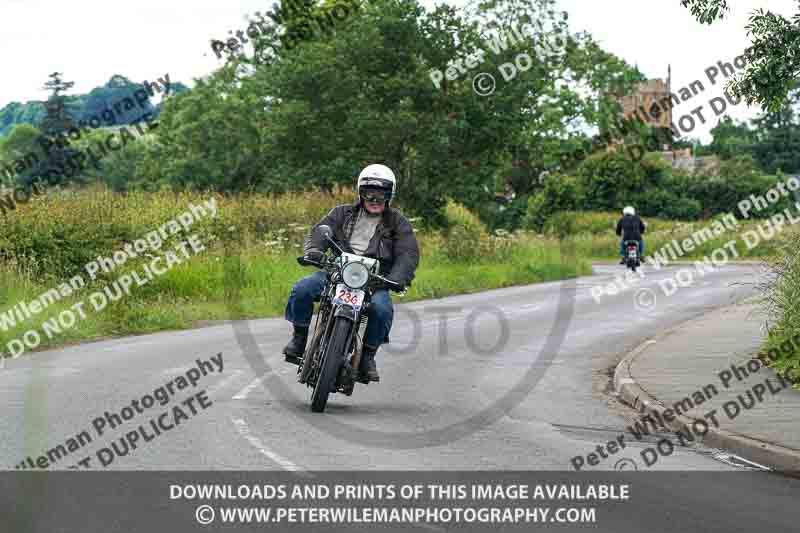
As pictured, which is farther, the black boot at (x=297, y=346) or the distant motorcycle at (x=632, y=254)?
the distant motorcycle at (x=632, y=254)

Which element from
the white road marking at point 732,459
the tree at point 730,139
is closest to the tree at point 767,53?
the white road marking at point 732,459

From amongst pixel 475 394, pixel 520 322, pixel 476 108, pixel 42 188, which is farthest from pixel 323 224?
pixel 476 108

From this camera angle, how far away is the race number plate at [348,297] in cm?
1130

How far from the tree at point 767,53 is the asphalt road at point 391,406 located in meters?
3.67

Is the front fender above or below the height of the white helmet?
below

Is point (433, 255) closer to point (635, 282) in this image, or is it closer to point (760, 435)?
point (635, 282)

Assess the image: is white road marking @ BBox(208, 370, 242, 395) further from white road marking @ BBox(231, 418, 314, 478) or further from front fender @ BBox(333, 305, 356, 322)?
front fender @ BBox(333, 305, 356, 322)

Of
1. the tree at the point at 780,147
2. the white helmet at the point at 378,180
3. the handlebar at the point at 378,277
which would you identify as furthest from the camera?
the tree at the point at 780,147

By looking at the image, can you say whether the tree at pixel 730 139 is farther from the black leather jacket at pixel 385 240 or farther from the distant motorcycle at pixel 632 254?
the black leather jacket at pixel 385 240

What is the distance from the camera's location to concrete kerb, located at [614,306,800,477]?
954cm

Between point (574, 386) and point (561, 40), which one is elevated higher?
point (561, 40)

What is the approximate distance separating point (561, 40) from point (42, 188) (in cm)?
6398

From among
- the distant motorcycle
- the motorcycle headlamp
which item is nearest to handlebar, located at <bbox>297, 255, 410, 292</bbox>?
the motorcycle headlamp

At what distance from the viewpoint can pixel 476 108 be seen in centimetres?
5150
